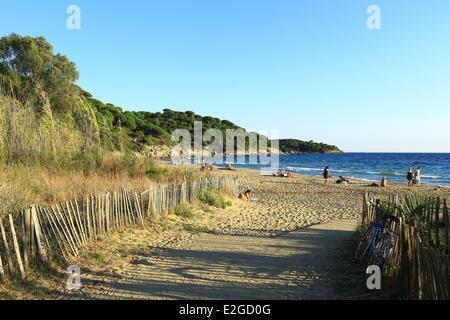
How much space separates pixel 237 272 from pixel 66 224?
304 centimetres

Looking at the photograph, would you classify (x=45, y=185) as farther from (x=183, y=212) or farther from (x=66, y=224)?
A: (x=183, y=212)

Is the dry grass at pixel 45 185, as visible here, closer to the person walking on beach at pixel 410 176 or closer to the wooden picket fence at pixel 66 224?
the wooden picket fence at pixel 66 224

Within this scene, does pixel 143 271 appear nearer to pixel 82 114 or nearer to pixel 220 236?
pixel 220 236

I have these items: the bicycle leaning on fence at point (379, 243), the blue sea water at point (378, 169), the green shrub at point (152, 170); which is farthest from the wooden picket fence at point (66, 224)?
the blue sea water at point (378, 169)

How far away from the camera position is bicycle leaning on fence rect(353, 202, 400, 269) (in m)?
5.96

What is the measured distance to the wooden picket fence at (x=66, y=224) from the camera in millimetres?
5762

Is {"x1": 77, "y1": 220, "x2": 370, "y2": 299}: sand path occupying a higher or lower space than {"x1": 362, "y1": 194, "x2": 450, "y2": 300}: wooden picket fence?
lower

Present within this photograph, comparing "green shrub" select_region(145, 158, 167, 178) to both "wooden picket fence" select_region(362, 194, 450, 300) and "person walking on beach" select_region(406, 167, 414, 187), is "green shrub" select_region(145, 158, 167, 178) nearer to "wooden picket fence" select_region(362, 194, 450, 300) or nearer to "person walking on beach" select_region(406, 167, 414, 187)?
"wooden picket fence" select_region(362, 194, 450, 300)

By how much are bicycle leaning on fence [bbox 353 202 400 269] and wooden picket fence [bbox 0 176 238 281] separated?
4882 mm

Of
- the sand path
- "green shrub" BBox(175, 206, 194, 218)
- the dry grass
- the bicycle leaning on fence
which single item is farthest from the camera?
"green shrub" BBox(175, 206, 194, 218)

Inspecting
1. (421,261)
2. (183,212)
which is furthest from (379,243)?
(183,212)

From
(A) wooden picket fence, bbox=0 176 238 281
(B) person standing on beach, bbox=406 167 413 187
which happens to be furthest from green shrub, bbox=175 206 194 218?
(B) person standing on beach, bbox=406 167 413 187

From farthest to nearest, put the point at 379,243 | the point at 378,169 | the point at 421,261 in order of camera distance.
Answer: the point at 378,169 < the point at 379,243 < the point at 421,261

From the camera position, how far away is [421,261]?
4746mm
